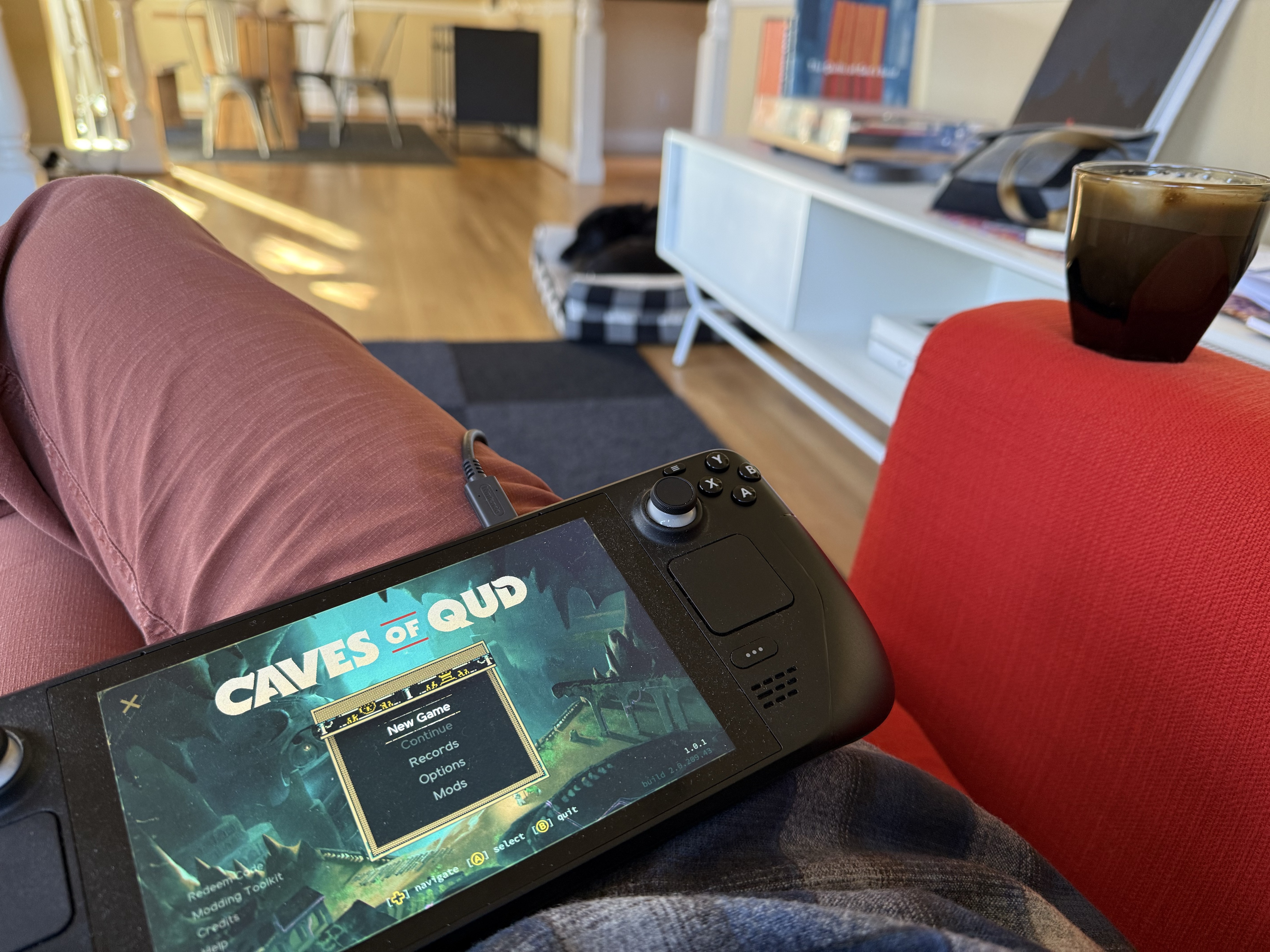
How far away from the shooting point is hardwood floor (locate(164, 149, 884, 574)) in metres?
1.67

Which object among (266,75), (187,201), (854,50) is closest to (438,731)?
(854,50)

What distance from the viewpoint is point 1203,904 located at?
39 cm

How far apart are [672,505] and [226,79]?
4748 millimetres

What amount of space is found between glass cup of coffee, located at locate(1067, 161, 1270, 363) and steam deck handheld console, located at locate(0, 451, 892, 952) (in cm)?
27

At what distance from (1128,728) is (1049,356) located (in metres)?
0.21

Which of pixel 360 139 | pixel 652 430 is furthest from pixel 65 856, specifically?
pixel 360 139

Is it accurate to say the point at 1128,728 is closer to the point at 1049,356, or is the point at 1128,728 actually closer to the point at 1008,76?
the point at 1049,356

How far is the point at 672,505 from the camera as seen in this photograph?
344mm

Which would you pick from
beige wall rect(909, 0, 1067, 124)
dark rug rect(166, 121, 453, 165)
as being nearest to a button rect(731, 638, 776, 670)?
beige wall rect(909, 0, 1067, 124)

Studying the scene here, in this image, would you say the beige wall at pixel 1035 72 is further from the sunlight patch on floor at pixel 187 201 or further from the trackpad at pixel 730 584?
the sunlight patch on floor at pixel 187 201

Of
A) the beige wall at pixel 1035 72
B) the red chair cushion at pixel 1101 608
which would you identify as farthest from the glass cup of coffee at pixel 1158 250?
the beige wall at pixel 1035 72

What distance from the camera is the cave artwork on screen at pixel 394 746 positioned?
0.25 metres

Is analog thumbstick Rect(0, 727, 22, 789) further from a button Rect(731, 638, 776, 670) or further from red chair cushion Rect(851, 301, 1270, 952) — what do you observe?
red chair cushion Rect(851, 301, 1270, 952)

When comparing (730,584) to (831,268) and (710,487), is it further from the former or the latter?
(831,268)
